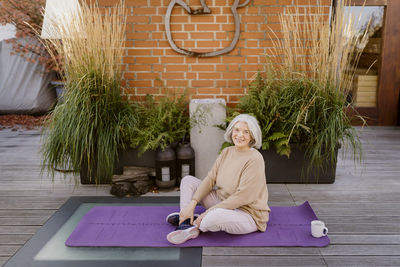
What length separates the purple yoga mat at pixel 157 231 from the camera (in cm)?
236

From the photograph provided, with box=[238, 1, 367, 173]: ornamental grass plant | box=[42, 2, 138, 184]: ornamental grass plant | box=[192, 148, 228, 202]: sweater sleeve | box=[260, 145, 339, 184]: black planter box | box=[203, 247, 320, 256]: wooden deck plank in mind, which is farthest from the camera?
box=[260, 145, 339, 184]: black planter box

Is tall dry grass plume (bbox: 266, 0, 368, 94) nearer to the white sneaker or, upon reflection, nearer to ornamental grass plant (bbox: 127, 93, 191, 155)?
ornamental grass plant (bbox: 127, 93, 191, 155)

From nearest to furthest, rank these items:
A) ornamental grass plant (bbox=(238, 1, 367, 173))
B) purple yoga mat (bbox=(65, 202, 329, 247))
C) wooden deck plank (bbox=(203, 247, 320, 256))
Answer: wooden deck plank (bbox=(203, 247, 320, 256))
purple yoga mat (bbox=(65, 202, 329, 247))
ornamental grass plant (bbox=(238, 1, 367, 173))

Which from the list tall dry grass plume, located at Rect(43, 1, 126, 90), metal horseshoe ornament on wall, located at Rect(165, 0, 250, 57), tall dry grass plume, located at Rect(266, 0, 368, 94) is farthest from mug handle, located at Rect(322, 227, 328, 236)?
tall dry grass plume, located at Rect(43, 1, 126, 90)

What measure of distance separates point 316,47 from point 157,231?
2.12 metres

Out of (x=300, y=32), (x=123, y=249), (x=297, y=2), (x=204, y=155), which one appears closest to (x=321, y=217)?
(x=204, y=155)

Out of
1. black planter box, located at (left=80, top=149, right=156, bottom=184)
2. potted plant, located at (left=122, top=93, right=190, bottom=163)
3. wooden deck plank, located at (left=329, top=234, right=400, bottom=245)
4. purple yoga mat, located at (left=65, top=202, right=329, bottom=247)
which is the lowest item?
wooden deck plank, located at (left=329, top=234, right=400, bottom=245)

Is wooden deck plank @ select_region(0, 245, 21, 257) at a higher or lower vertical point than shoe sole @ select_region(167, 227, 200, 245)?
lower

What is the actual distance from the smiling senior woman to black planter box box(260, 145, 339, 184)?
93 centimetres

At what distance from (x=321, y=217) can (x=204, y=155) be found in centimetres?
123

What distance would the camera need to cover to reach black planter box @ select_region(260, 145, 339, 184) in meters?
3.38

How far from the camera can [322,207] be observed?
2939mm

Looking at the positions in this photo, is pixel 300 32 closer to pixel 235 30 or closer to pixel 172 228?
pixel 235 30

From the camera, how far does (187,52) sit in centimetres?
365
